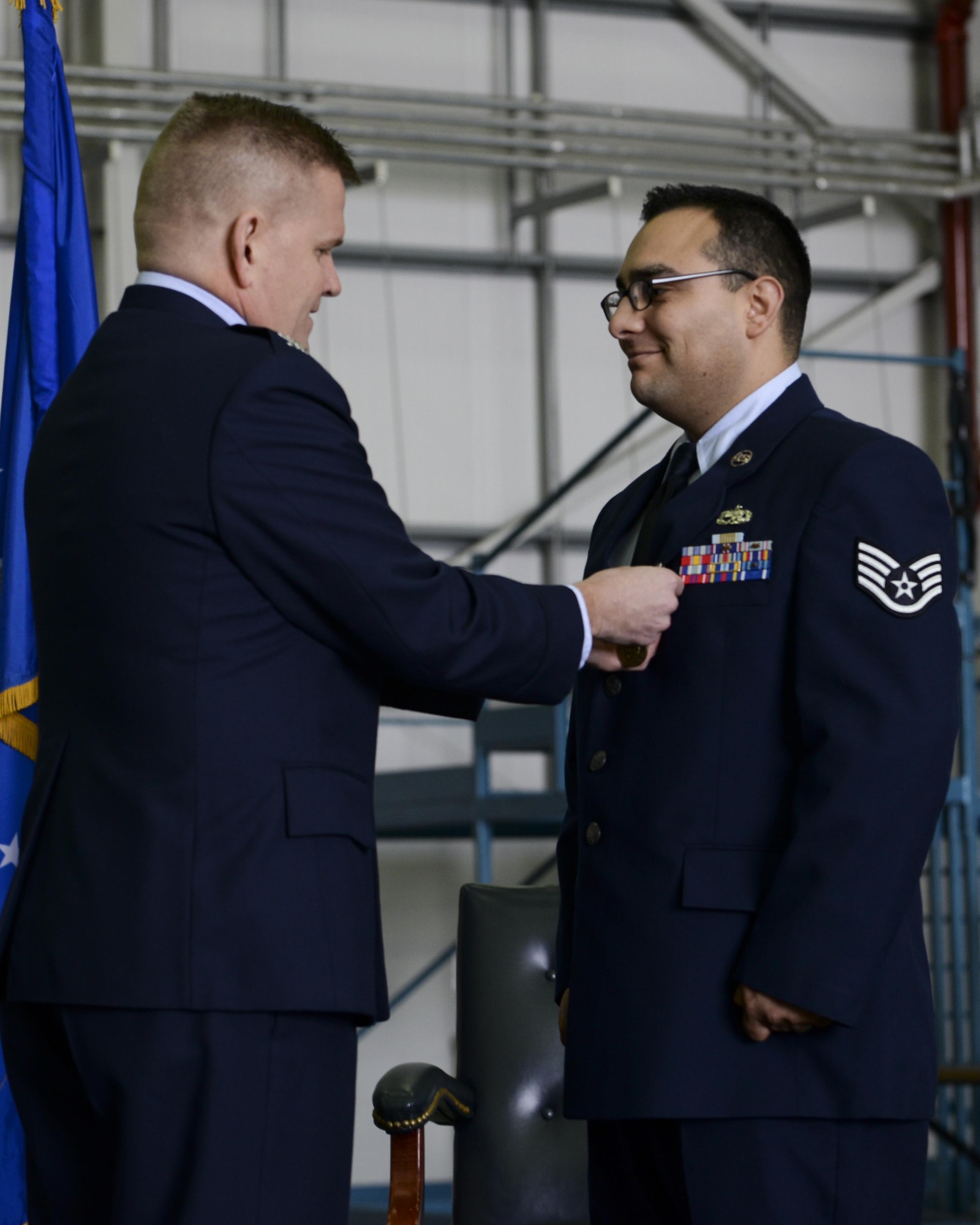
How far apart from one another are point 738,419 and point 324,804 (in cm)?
79

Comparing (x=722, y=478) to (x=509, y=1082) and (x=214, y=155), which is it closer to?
(x=214, y=155)

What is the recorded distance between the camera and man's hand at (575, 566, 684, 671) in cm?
188

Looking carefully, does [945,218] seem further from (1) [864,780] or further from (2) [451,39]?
(1) [864,780]

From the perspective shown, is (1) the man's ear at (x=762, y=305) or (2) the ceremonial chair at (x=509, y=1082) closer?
(1) the man's ear at (x=762, y=305)

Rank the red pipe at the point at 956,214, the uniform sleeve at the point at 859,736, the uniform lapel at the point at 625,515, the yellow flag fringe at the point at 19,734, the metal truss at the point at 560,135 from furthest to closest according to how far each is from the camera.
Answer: the red pipe at the point at 956,214 → the metal truss at the point at 560,135 → the yellow flag fringe at the point at 19,734 → the uniform lapel at the point at 625,515 → the uniform sleeve at the point at 859,736

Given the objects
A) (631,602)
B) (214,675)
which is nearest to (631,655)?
(631,602)

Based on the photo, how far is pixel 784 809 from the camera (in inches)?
71.4

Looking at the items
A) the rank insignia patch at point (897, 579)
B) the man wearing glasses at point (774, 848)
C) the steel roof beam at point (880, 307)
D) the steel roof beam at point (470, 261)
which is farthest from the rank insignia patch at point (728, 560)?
the steel roof beam at point (880, 307)

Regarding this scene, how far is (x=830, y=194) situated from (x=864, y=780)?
624 cm

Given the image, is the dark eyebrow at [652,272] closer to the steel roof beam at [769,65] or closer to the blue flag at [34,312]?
the blue flag at [34,312]

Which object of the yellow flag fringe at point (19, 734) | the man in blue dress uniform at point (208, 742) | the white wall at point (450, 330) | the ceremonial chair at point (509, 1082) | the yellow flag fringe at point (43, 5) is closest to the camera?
the man in blue dress uniform at point (208, 742)

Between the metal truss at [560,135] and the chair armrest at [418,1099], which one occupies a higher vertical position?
the metal truss at [560,135]

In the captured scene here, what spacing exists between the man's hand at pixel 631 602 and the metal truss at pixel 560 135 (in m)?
4.63

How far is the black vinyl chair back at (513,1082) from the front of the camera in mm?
2740
